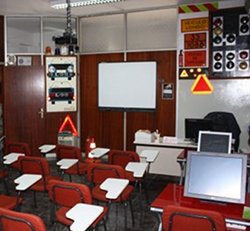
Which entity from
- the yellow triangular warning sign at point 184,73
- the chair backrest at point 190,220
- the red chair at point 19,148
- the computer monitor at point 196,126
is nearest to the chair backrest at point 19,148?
the red chair at point 19,148

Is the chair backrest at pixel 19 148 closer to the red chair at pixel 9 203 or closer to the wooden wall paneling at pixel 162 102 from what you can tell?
the red chair at pixel 9 203

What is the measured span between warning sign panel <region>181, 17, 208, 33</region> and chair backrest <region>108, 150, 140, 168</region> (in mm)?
2927

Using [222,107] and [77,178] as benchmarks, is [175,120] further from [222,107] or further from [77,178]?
[77,178]

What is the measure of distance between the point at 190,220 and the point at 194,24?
4.45 m

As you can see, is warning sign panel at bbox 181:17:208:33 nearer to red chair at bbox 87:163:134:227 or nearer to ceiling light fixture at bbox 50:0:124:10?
ceiling light fixture at bbox 50:0:124:10

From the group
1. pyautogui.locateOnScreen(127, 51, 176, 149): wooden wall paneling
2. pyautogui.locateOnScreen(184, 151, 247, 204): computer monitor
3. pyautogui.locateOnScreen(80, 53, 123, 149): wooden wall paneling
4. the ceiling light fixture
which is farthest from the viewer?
pyautogui.locateOnScreen(80, 53, 123, 149): wooden wall paneling

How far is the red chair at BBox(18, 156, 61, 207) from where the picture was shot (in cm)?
365

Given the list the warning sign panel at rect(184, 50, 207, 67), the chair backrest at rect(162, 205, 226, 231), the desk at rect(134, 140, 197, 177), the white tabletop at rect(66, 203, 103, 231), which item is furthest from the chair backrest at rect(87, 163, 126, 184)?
the warning sign panel at rect(184, 50, 207, 67)

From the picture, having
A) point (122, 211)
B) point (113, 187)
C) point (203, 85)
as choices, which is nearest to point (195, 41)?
point (203, 85)

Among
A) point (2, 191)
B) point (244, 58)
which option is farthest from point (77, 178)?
point (244, 58)

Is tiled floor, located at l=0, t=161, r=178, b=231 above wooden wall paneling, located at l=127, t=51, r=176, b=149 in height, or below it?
below

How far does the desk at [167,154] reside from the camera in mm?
4848

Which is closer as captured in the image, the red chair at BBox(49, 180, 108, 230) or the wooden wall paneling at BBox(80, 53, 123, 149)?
the red chair at BBox(49, 180, 108, 230)

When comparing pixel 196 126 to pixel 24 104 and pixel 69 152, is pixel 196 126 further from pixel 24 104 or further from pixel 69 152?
pixel 24 104
